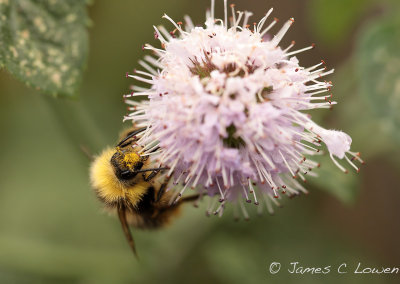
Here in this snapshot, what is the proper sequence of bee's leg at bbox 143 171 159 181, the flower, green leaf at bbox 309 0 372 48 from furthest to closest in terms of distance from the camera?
green leaf at bbox 309 0 372 48, bee's leg at bbox 143 171 159 181, the flower

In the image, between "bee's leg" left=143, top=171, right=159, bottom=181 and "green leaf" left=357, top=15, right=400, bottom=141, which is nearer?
"bee's leg" left=143, top=171, right=159, bottom=181

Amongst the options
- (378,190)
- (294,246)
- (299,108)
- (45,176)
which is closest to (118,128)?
(45,176)

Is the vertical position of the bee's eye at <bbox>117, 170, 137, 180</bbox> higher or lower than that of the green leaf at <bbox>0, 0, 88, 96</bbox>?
lower

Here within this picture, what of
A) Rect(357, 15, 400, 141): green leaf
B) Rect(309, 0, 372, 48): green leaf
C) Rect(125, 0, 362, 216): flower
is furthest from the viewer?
Rect(309, 0, 372, 48): green leaf

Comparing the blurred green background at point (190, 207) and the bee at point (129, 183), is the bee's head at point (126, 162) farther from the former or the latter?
the blurred green background at point (190, 207)

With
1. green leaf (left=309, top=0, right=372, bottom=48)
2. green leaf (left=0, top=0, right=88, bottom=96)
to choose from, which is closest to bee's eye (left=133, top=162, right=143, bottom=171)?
green leaf (left=0, top=0, right=88, bottom=96)

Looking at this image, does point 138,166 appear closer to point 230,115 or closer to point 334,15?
point 230,115

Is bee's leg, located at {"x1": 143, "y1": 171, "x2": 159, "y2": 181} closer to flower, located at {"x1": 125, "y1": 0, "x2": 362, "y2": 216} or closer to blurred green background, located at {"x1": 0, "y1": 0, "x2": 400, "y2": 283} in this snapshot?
flower, located at {"x1": 125, "y1": 0, "x2": 362, "y2": 216}
